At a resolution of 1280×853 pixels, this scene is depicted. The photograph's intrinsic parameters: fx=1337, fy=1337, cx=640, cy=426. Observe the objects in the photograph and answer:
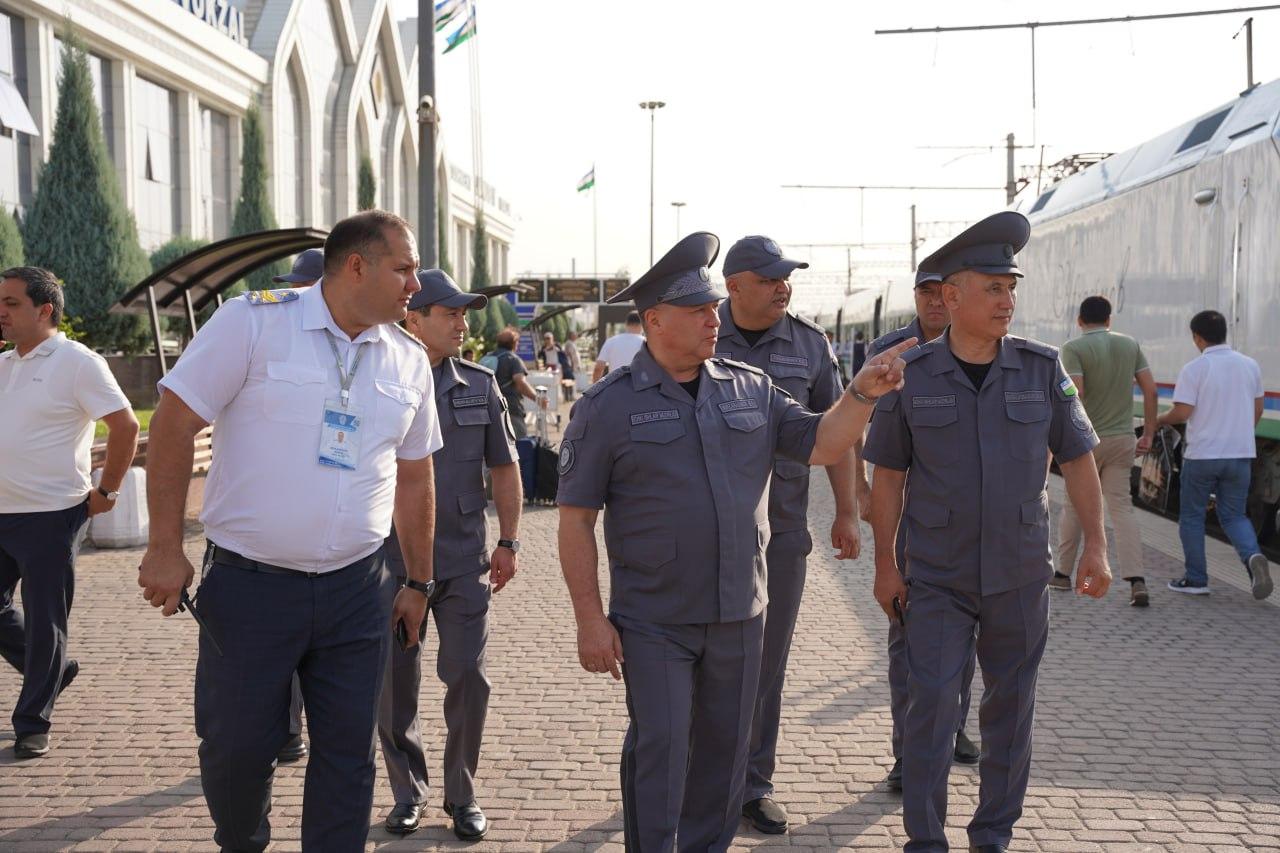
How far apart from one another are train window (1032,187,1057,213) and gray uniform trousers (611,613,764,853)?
1419 cm

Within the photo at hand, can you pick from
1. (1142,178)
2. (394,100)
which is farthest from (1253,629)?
(394,100)

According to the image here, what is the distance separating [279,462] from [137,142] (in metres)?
30.8

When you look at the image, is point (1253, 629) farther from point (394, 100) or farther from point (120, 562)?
point (394, 100)

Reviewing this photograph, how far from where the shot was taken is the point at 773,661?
4.79 metres

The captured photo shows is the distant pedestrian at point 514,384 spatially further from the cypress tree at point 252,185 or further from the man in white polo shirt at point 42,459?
the cypress tree at point 252,185

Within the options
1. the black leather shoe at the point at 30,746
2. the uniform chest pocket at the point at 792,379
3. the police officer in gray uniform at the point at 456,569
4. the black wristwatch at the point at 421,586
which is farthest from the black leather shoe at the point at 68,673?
the uniform chest pocket at the point at 792,379

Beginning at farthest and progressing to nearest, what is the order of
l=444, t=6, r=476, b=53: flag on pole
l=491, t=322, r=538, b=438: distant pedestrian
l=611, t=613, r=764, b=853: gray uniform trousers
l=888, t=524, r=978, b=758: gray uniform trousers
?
l=444, t=6, r=476, b=53: flag on pole < l=491, t=322, r=538, b=438: distant pedestrian < l=888, t=524, r=978, b=758: gray uniform trousers < l=611, t=613, r=764, b=853: gray uniform trousers

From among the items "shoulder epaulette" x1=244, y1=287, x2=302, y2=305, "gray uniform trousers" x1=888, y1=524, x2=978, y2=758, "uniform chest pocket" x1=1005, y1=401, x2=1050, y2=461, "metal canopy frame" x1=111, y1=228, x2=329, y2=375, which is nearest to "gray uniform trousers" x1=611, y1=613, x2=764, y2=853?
"uniform chest pocket" x1=1005, y1=401, x2=1050, y2=461

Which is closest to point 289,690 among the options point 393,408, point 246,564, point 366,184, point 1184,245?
point 246,564

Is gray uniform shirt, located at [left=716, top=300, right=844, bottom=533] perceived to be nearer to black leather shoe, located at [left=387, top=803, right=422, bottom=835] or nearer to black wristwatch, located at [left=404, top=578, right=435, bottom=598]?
black wristwatch, located at [left=404, top=578, right=435, bottom=598]

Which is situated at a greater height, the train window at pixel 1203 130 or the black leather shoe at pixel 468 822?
the train window at pixel 1203 130

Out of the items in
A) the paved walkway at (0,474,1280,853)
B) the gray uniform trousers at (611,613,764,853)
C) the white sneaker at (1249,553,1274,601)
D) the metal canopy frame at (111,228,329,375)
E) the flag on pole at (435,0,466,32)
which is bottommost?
the paved walkway at (0,474,1280,853)

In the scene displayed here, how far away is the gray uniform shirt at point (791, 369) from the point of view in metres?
4.79

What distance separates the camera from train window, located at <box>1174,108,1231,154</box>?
11.7m
